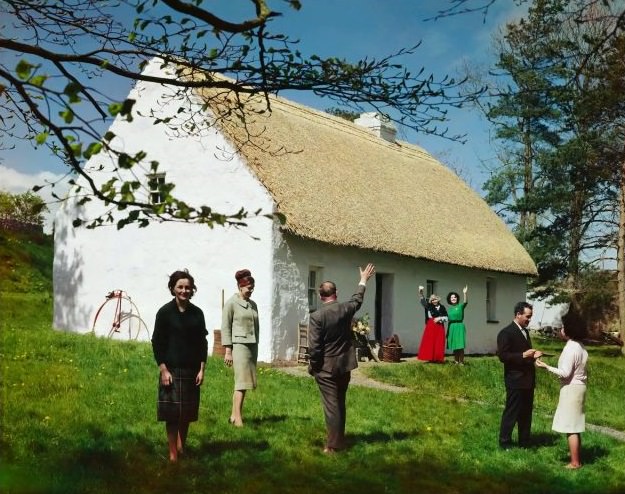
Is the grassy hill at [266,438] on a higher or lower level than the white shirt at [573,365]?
lower

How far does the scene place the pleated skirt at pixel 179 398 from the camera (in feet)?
21.5

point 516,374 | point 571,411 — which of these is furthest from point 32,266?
point 571,411

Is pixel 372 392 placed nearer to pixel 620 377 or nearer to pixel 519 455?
pixel 519 455

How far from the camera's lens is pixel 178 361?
667 cm

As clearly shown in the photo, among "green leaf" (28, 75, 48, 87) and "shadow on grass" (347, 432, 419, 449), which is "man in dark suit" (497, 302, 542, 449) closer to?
"shadow on grass" (347, 432, 419, 449)

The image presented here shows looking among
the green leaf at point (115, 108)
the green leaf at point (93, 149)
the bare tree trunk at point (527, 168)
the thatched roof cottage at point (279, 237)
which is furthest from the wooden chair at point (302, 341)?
the bare tree trunk at point (527, 168)

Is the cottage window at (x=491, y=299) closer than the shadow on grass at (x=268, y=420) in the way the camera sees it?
No

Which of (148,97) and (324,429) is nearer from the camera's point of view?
(324,429)

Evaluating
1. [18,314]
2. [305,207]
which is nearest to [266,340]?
Result: [305,207]

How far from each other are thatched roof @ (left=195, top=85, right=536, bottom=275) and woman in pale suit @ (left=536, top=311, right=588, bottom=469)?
680 centimetres

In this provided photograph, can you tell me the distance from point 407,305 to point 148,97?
8105mm

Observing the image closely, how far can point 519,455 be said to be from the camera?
7.71m

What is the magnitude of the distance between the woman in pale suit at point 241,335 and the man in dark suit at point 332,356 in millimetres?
1056

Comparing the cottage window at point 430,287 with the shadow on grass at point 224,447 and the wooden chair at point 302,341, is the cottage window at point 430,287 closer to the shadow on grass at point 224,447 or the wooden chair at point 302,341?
the wooden chair at point 302,341
